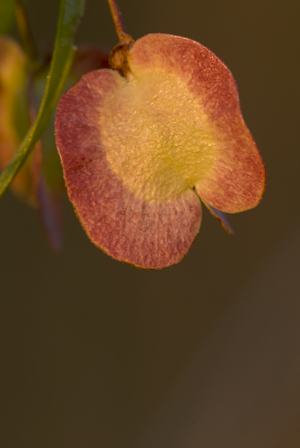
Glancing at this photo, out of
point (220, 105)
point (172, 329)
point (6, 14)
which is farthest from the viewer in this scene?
point (172, 329)

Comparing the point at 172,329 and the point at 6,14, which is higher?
the point at 6,14

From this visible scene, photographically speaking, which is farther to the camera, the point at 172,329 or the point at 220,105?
the point at 172,329

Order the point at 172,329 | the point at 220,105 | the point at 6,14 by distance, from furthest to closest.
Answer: the point at 172,329 → the point at 6,14 → the point at 220,105

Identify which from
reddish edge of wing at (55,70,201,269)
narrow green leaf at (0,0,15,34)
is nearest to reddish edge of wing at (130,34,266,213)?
reddish edge of wing at (55,70,201,269)

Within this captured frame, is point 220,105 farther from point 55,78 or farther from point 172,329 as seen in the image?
point 172,329

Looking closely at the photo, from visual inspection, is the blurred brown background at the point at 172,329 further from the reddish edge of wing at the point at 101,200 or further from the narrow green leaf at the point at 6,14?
the reddish edge of wing at the point at 101,200

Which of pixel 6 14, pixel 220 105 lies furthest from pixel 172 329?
pixel 220 105

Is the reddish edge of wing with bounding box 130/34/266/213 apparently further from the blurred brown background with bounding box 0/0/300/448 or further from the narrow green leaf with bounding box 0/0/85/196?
the blurred brown background with bounding box 0/0/300/448

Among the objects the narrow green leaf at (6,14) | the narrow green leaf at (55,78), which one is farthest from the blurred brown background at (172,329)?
the narrow green leaf at (55,78)
